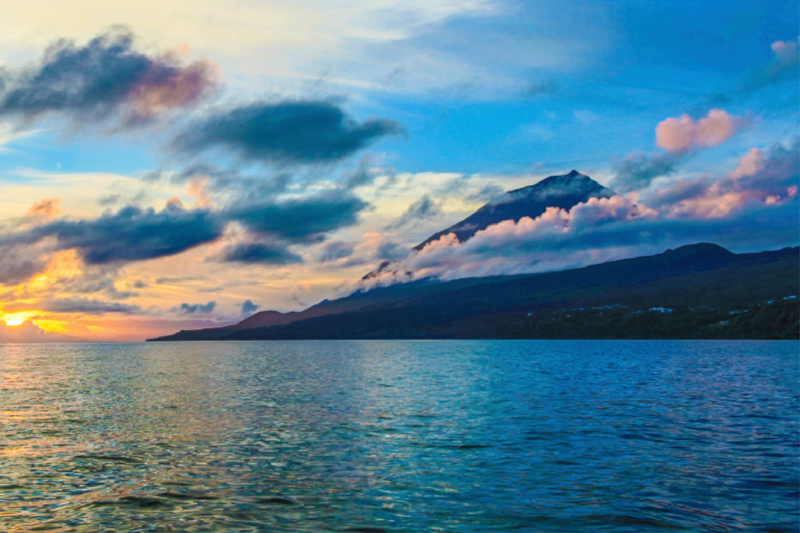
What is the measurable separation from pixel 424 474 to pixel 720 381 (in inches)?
3115

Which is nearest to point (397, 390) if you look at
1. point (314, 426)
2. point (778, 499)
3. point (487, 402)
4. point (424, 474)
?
point (487, 402)

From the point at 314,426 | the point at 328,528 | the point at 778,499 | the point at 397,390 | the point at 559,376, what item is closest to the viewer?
the point at 328,528

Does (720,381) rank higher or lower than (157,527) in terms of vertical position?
lower

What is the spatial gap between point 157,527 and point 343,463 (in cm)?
1347

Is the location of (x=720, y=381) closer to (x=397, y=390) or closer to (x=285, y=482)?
(x=397, y=390)

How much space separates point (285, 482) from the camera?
3070 centimetres

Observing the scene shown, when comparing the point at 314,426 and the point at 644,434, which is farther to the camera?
the point at 314,426

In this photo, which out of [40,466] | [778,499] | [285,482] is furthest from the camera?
[40,466]

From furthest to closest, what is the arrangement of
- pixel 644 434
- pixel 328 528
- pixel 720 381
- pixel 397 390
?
pixel 720 381
pixel 397 390
pixel 644 434
pixel 328 528

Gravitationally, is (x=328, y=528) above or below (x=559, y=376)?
above

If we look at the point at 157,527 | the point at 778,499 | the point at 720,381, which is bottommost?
the point at 720,381

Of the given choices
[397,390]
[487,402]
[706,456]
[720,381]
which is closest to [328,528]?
[706,456]

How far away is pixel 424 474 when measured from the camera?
32438mm

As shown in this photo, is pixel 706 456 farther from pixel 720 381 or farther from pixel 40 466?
pixel 720 381
